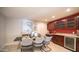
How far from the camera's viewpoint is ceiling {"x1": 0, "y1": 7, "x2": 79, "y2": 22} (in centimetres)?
195

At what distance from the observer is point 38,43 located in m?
2.11

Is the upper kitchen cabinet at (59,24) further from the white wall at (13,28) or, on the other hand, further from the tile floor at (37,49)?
the white wall at (13,28)

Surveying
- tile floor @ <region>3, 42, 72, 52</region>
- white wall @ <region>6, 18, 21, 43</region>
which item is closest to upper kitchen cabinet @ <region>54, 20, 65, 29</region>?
tile floor @ <region>3, 42, 72, 52</region>

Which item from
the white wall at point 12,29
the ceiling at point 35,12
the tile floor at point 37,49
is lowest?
the tile floor at point 37,49

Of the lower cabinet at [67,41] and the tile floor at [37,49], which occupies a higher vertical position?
the lower cabinet at [67,41]

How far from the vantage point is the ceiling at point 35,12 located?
195 cm

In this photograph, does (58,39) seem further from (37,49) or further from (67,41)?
(37,49)

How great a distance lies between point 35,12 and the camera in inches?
78.2

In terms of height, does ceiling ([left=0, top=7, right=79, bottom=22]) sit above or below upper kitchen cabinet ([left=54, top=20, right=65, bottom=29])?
above

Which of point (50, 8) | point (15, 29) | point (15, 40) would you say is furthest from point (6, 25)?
point (50, 8)

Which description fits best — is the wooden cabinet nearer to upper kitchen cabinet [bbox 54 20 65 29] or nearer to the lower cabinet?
the lower cabinet

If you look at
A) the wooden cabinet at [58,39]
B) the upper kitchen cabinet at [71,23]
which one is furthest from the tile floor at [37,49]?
the upper kitchen cabinet at [71,23]
